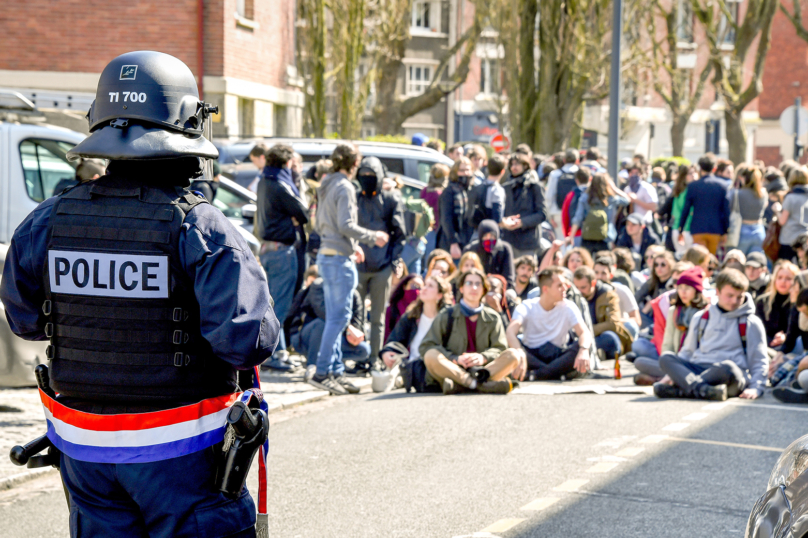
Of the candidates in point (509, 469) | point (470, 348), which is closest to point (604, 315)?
point (470, 348)

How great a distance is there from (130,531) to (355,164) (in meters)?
6.27

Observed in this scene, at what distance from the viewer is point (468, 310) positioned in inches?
378

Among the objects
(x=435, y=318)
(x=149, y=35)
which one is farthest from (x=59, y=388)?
(x=149, y=35)

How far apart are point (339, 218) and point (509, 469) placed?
3.07m

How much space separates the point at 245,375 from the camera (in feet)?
10.6

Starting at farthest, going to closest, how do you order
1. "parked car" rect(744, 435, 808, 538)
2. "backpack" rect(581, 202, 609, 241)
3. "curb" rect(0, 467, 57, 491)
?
"backpack" rect(581, 202, 609, 241) < "curb" rect(0, 467, 57, 491) < "parked car" rect(744, 435, 808, 538)

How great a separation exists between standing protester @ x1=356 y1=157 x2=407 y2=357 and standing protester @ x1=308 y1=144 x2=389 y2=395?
0.65m

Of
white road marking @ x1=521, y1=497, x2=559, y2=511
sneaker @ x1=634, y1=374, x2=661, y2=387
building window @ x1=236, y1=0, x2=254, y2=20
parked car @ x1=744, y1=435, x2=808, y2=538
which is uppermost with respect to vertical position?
building window @ x1=236, y1=0, x2=254, y2=20

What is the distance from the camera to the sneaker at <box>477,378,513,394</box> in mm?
9305

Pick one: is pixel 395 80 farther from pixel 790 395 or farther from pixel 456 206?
pixel 790 395

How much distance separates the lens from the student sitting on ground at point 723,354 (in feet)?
30.5

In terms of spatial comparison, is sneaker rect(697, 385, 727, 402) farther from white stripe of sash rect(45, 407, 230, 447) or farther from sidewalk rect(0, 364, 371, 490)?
white stripe of sash rect(45, 407, 230, 447)

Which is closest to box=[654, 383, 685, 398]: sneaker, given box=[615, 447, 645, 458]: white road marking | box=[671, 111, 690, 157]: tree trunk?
box=[615, 447, 645, 458]: white road marking

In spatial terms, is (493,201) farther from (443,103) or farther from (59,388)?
(443,103)
